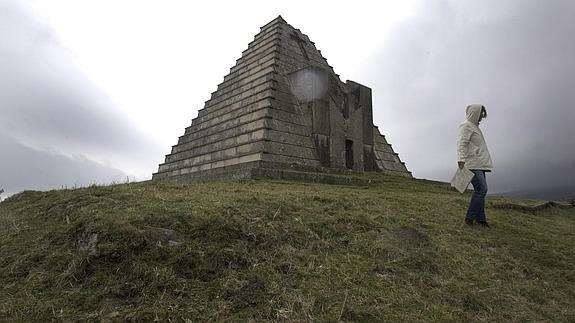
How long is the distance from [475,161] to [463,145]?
0.34 meters

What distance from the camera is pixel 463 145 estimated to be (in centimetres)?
777

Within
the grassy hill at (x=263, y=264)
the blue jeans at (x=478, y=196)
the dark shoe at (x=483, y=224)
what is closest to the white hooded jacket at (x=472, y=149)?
the blue jeans at (x=478, y=196)

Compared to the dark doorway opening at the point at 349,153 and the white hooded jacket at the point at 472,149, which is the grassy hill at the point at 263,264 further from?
the dark doorway opening at the point at 349,153

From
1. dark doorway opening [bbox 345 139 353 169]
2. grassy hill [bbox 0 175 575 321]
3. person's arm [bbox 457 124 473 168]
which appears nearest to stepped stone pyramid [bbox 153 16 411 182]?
dark doorway opening [bbox 345 139 353 169]

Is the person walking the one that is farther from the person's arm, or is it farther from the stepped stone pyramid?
the stepped stone pyramid

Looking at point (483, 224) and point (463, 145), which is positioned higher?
point (463, 145)

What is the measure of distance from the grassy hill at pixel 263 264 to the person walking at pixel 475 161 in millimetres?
354

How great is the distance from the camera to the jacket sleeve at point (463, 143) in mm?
7734

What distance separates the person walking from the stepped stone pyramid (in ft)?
19.6

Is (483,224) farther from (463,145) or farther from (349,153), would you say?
(349,153)

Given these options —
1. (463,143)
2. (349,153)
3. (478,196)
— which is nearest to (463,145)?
(463,143)

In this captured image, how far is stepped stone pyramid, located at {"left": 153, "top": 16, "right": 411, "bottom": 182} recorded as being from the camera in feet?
51.0

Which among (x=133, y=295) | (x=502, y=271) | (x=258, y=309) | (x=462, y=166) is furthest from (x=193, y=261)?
(x=462, y=166)

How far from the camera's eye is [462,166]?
7695mm
